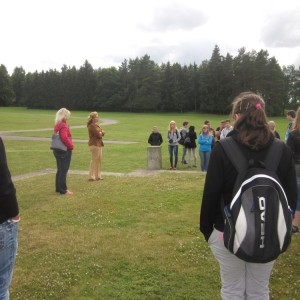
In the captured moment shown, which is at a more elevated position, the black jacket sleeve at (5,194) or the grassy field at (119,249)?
the black jacket sleeve at (5,194)

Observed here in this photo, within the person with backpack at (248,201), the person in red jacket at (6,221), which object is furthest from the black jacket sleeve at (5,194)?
the person with backpack at (248,201)

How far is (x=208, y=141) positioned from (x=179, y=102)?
8101cm

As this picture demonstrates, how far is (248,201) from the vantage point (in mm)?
2506

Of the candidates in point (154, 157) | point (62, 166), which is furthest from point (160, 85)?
point (62, 166)

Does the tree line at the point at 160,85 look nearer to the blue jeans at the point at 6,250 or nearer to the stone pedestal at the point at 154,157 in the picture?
the stone pedestal at the point at 154,157

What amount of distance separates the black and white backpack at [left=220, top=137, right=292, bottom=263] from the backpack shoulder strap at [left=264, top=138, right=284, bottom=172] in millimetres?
46

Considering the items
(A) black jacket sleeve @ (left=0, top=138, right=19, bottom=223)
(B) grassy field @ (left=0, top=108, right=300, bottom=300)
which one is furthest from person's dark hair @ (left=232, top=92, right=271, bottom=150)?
(B) grassy field @ (left=0, top=108, right=300, bottom=300)

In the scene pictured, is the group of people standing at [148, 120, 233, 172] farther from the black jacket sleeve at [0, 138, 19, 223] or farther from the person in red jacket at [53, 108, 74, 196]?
the black jacket sleeve at [0, 138, 19, 223]

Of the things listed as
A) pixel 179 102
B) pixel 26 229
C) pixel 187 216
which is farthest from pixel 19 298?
pixel 179 102

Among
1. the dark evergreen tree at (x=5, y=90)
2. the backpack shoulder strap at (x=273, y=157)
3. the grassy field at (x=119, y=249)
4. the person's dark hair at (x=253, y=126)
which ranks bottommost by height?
the grassy field at (x=119, y=249)

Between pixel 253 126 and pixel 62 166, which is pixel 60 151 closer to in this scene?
pixel 62 166

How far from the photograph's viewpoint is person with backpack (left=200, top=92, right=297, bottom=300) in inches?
98.7

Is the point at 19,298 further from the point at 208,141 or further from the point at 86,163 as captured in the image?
the point at 86,163

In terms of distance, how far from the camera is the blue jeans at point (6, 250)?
2.73m
